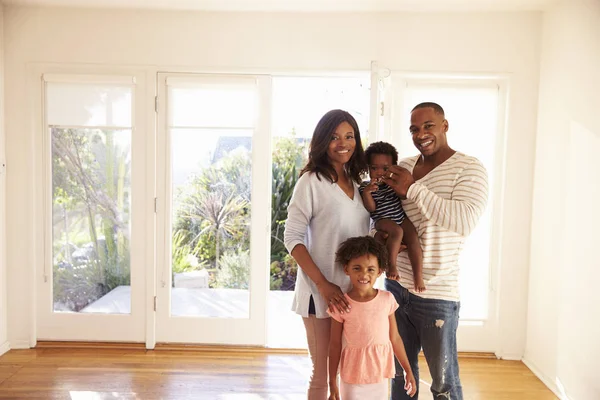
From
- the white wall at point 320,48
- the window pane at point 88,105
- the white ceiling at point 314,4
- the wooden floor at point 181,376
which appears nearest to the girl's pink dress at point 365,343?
the wooden floor at point 181,376

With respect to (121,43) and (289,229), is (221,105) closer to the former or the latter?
(121,43)

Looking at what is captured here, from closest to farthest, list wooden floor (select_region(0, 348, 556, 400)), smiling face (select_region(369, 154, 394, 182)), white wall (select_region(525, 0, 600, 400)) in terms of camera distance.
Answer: smiling face (select_region(369, 154, 394, 182)) → white wall (select_region(525, 0, 600, 400)) → wooden floor (select_region(0, 348, 556, 400))

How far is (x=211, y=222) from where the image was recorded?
3.72 meters

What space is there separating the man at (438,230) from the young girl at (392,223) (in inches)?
1.4

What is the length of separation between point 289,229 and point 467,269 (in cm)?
219

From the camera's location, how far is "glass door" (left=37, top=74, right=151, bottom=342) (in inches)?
142

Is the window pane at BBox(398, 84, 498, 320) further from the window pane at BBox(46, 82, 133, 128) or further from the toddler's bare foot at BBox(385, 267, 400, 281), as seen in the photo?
the window pane at BBox(46, 82, 133, 128)

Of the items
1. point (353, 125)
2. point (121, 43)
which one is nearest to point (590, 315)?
point (353, 125)

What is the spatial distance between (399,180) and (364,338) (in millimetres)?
591

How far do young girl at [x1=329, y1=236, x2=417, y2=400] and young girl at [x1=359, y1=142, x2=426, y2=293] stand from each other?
60 mm

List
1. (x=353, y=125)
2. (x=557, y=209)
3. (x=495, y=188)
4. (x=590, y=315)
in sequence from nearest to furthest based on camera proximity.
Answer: (x=353, y=125) < (x=590, y=315) < (x=557, y=209) < (x=495, y=188)

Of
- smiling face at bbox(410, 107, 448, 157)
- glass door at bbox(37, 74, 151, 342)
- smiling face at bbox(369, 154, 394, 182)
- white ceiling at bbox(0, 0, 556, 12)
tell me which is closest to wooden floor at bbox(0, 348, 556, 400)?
glass door at bbox(37, 74, 151, 342)

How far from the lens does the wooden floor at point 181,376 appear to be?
2945mm

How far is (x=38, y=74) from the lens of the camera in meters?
3.56
